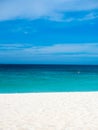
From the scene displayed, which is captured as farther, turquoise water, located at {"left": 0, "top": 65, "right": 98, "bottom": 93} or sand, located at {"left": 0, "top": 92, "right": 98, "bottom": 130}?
turquoise water, located at {"left": 0, "top": 65, "right": 98, "bottom": 93}

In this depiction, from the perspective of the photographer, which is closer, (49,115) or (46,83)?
(49,115)

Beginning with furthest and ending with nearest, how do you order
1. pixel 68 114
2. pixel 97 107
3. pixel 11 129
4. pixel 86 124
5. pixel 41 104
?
pixel 41 104 → pixel 97 107 → pixel 68 114 → pixel 86 124 → pixel 11 129

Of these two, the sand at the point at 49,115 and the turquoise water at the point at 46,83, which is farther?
the turquoise water at the point at 46,83

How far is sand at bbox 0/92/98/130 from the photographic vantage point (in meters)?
4.13

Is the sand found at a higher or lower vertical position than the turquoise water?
lower

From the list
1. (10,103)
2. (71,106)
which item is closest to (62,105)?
(71,106)

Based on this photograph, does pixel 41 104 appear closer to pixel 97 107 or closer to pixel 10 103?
pixel 10 103

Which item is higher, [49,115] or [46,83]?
Answer: [46,83]

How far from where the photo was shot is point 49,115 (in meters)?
4.96

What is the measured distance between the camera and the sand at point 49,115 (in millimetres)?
4129

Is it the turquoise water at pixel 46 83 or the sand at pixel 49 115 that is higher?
the turquoise water at pixel 46 83

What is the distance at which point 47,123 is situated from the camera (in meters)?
4.32

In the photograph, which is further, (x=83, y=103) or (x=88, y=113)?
(x=83, y=103)

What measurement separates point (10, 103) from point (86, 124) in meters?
2.57
